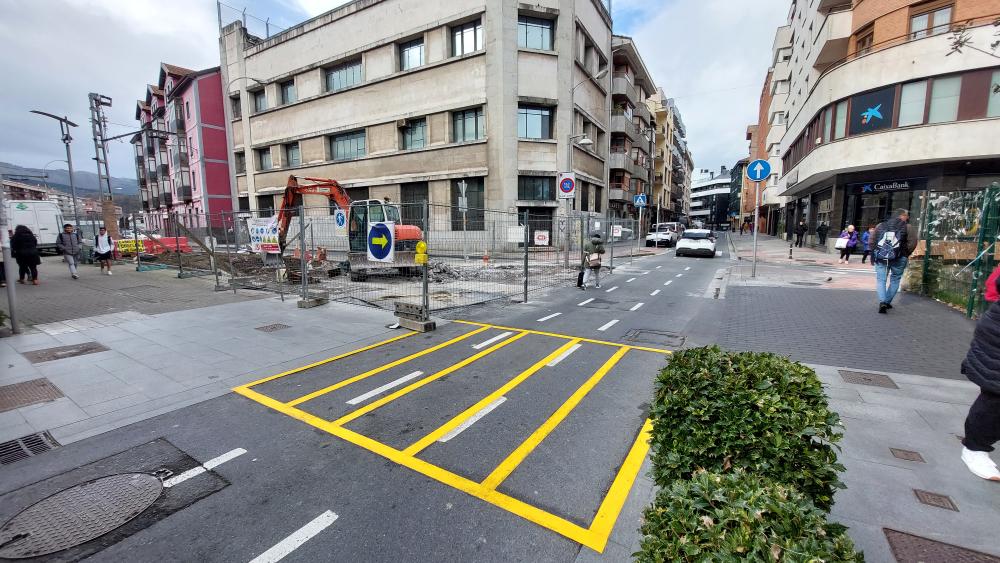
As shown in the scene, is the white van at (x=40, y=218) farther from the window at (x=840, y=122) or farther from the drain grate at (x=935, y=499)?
the window at (x=840, y=122)

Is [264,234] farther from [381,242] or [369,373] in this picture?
[369,373]

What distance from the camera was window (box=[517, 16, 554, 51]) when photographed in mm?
24094

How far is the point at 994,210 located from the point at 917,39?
54.9 feet

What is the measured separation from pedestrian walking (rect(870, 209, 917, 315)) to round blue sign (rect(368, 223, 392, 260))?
388 inches

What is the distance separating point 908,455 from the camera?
345cm

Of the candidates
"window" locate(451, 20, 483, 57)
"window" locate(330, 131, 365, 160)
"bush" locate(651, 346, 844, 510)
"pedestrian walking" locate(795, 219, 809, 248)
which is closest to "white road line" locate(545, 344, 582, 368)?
"bush" locate(651, 346, 844, 510)

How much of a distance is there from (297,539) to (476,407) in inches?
86.7

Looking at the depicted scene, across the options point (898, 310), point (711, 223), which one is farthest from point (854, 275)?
point (711, 223)

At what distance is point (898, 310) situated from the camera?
8555 millimetres

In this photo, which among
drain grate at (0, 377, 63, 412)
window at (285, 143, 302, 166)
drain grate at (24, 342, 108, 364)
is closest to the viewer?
drain grate at (0, 377, 63, 412)

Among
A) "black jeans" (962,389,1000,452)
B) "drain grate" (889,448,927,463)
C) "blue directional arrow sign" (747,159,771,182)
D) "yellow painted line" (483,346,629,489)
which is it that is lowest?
"yellow painted line" (483,346,629,489)

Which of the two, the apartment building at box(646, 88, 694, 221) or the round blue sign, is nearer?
the round blue sign

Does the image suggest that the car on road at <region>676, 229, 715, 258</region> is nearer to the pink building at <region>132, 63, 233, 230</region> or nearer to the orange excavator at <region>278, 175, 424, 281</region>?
the orange excavator at <region>278, 175, 424, 281</region>

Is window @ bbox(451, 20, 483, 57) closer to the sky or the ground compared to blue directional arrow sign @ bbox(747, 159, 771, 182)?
closer to the sky
